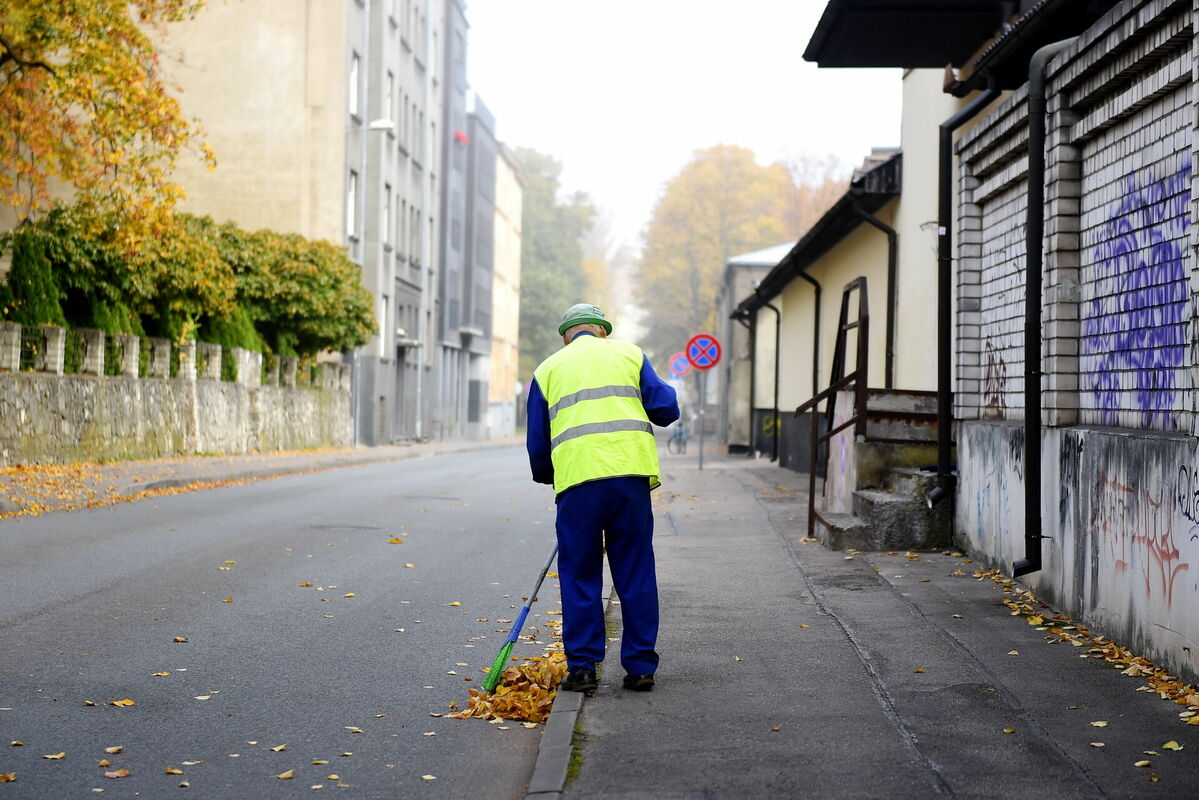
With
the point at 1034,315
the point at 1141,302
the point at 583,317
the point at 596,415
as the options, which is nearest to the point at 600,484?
the point at 596,415

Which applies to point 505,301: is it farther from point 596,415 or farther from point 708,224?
point 596,415

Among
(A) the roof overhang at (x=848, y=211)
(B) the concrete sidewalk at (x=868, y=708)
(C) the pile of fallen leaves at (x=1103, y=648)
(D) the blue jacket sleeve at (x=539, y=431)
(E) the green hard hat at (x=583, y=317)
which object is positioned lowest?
(B) the concrete sidewalk at (x=868, y=708)

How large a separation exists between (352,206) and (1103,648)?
1535 inches

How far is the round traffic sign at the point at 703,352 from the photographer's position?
2789 cm

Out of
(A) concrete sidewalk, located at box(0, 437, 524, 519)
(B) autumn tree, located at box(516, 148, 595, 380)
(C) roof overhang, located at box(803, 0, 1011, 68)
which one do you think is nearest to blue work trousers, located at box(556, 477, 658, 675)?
(C) roof overhang, located at box(803, 0, 1011, 68)

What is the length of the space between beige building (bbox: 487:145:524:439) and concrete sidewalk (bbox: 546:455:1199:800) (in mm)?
67940

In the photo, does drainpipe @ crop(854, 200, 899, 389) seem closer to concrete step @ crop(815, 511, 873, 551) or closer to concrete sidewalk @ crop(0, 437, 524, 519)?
concrete step @ crop(815, 511, 873, 551)

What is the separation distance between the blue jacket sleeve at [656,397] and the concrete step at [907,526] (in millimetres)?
5441

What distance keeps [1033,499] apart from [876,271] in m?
12.0

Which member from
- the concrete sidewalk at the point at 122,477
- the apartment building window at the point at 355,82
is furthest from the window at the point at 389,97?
the concrete sidewalk at the point at 122,477

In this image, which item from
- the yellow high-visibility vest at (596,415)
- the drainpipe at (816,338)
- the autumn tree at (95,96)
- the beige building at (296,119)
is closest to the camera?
the yellow high-visibility vest at (596,415)

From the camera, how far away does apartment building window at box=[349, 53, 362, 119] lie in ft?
142

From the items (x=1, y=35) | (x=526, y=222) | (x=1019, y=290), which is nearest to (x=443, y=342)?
(x=526, y=222)

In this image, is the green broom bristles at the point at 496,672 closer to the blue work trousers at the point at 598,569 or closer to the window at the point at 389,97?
the blue work trousers at the point at 598,569
